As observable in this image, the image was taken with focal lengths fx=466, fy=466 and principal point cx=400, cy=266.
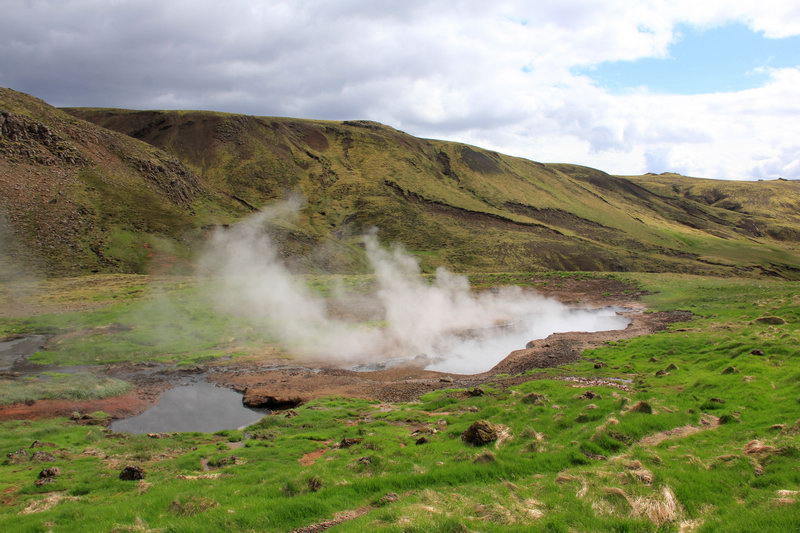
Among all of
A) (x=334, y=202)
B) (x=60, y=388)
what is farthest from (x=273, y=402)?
(x=334, y=202)

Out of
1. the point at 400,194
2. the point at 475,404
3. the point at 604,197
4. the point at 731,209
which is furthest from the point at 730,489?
the point at 731,209

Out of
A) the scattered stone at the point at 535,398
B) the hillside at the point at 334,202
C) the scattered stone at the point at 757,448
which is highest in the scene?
the hillside at the point at 334,202

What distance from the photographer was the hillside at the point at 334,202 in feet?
236

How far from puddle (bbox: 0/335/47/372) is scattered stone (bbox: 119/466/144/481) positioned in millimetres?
22890

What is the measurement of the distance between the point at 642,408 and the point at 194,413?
21.4 meters

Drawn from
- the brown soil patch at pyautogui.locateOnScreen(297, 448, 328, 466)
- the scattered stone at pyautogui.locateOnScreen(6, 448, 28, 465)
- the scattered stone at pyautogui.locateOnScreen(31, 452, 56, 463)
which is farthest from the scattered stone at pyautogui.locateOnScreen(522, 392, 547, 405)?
the scattered stone at pyautogui.locateOnScreen(6, 448, 28, 465)

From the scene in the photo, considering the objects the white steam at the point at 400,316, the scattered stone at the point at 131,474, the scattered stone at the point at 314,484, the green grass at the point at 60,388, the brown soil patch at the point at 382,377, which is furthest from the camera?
the white steam at the point at 400,316

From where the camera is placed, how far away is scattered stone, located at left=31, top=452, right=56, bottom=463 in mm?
16609

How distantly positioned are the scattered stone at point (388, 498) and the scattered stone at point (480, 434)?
4981mm

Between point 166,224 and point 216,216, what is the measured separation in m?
11.9

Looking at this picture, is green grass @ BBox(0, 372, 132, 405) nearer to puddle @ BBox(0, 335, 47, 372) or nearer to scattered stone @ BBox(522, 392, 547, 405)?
puddle @ BBox(0, 335, 47, 372)

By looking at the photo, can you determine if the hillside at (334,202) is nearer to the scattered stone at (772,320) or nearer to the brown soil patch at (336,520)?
the scattered stone at (772,320)

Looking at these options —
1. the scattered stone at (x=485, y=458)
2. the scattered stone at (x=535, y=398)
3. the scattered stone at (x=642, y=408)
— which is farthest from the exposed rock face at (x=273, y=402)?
the scattered stone at (x=642, y=408)

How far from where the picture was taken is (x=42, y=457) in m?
16.8
